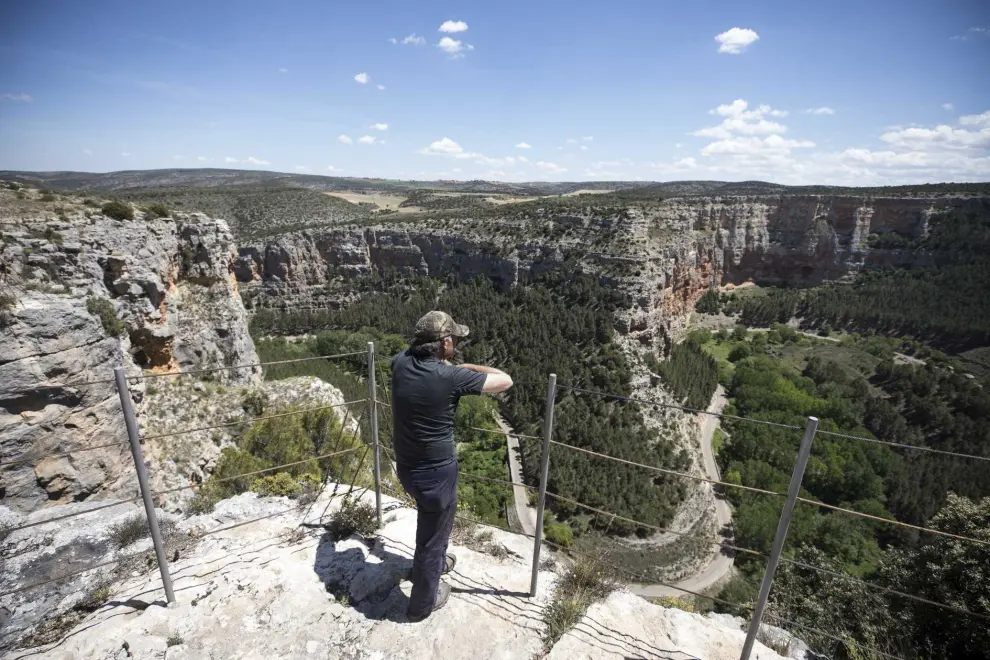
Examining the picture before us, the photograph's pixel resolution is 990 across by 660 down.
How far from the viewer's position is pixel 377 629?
4.32 m

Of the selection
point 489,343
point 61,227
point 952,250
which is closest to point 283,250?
point 489,343

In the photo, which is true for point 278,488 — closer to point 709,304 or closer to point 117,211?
point 117,211

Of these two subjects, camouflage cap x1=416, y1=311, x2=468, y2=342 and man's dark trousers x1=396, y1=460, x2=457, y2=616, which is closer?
camouflage cap x1=416, y1=311, x2=468, y2=342

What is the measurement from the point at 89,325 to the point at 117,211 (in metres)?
7.50

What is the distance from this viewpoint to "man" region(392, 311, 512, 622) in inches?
149

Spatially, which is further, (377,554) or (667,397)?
(667,397)

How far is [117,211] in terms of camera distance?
16.2 meters

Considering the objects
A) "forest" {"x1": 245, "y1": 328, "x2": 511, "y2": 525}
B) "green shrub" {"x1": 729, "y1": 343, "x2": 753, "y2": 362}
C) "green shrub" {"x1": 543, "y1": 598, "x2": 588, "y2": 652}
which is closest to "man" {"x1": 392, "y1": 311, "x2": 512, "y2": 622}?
"green shrub" {"x1": 543, "y1": 598, "x2": 588, "y2": 652}

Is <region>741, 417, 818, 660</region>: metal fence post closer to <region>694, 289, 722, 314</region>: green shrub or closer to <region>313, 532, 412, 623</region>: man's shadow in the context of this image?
<region>313, 532, 412, 623</region>: man's shadow

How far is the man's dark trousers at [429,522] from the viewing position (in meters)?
4.00

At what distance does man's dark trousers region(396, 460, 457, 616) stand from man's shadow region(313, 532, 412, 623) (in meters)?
0.38

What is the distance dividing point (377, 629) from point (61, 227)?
16.3m

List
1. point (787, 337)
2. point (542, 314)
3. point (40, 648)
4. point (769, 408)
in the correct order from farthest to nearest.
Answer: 1. point (787, 337)
2. point (542, 314)
3. point (769, 408)
4. point (40, 648)

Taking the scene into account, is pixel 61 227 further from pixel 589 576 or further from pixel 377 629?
pixel 589 576
